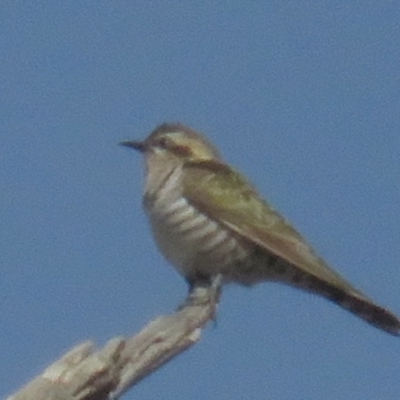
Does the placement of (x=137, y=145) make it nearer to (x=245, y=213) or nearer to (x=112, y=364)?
(x=245, y=213)

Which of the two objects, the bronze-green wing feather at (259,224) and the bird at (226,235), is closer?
the bronze-green wing feather at (259,224)

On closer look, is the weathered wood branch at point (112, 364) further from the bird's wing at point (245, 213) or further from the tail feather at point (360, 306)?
the bird's wing at point (245, 213)

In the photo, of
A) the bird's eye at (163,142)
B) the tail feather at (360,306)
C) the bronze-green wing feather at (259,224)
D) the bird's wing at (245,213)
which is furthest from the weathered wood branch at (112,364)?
the bird's eye at (163,142)

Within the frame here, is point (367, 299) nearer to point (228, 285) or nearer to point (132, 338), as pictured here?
point (228, 285)

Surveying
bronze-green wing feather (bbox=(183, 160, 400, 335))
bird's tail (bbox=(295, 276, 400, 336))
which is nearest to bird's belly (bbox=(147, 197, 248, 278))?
bronze-green wing feather (bbox=(183, 160, 400, 335))

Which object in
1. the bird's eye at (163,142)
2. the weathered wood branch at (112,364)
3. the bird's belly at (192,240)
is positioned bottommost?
the weathered wood branch at (112,364)

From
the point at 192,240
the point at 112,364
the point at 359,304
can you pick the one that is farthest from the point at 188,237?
the point at 112,364
